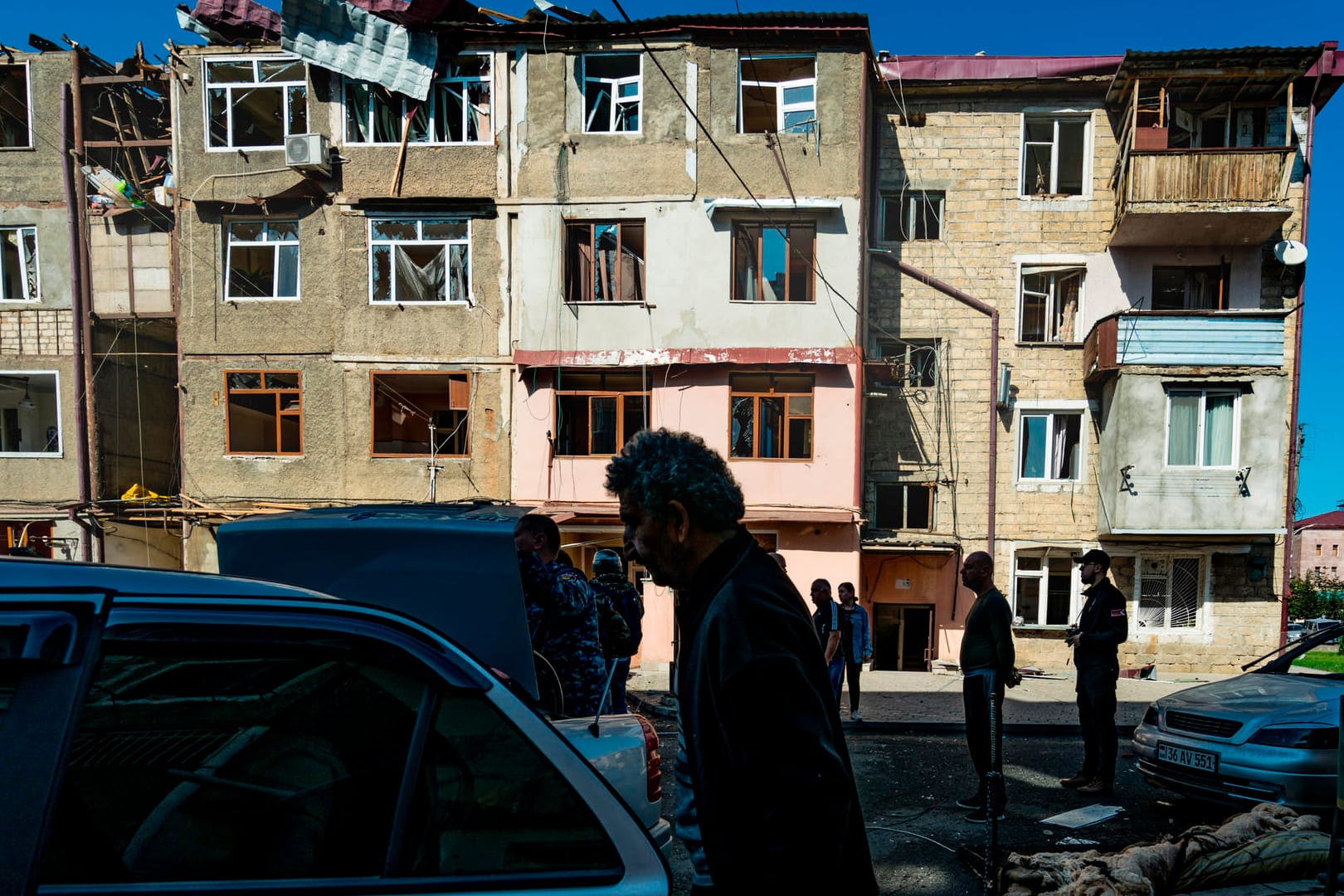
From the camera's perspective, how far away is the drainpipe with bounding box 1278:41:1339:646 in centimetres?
1565

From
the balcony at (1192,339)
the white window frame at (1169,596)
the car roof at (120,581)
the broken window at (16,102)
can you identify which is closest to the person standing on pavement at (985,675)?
the car roof at (120,581)

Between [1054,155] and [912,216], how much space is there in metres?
3.18

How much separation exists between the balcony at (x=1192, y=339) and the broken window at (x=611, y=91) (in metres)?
10.2

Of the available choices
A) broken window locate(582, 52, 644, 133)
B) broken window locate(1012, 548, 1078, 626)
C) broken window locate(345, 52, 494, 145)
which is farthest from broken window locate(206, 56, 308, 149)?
broken window locate(1012, 548, 1078, 626)

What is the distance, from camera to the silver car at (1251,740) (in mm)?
5094

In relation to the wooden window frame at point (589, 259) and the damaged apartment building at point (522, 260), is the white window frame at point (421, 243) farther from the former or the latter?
the wooden window frame at point (589, 259)

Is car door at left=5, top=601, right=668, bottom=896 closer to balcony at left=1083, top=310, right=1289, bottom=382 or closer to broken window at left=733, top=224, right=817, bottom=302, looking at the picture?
broken window at left=733, top=224, right=817, bottom=302

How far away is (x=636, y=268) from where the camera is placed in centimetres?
1558

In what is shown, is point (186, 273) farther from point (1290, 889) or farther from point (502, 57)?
point (1290, 889)

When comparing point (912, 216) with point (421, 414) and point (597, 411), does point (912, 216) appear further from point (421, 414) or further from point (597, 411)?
point (421, 414)

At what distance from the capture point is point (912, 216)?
16922 mm

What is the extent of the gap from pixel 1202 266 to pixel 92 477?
23334mm

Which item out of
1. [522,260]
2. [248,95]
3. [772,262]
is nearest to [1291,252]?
[772,262]

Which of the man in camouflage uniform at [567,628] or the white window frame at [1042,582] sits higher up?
the man in camouflage uniform at [567,628]
